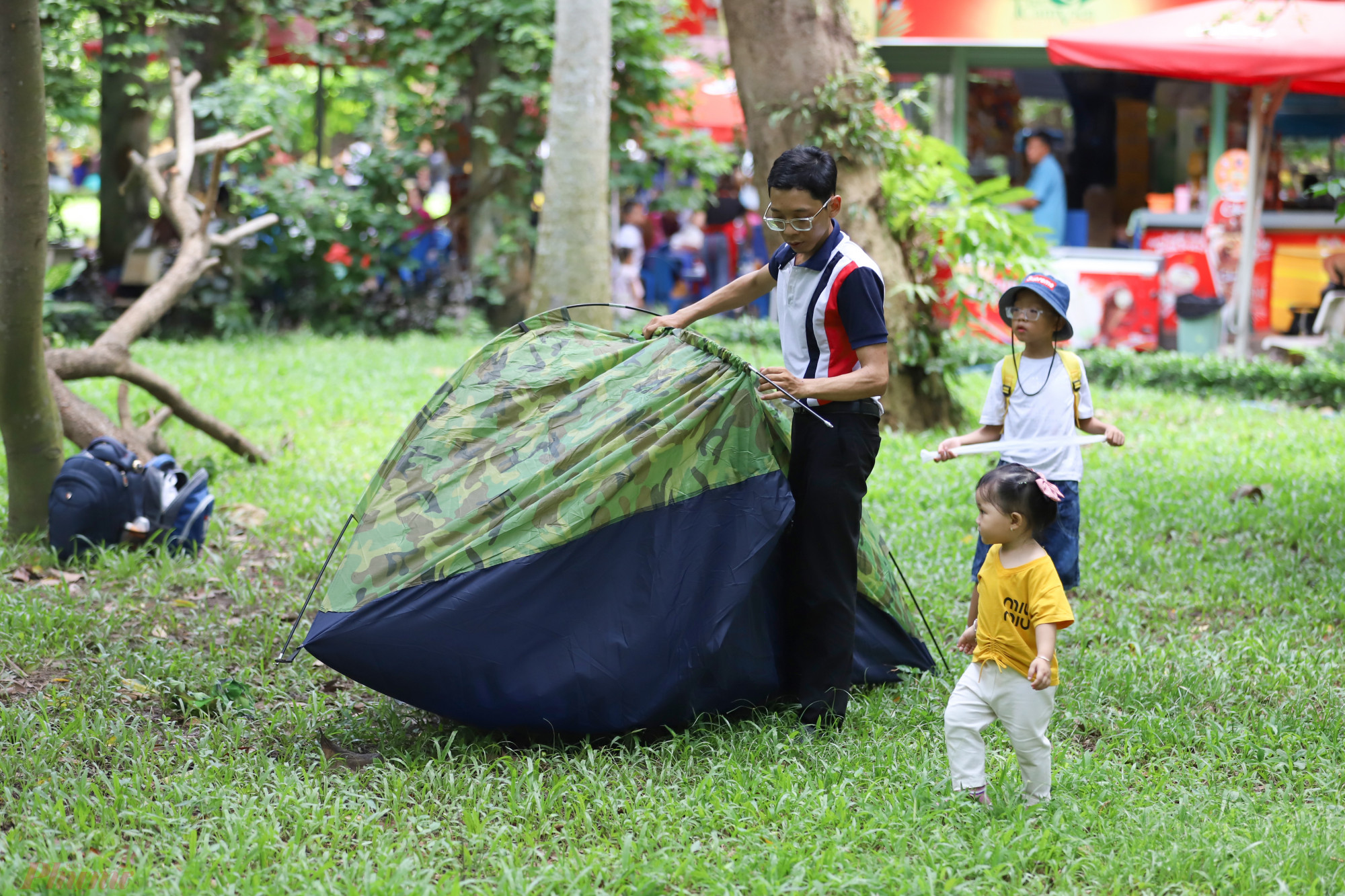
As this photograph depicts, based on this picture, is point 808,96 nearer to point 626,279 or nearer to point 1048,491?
point 1048,491

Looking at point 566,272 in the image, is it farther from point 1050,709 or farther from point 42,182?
point 1050,709

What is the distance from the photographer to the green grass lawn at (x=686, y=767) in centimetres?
303

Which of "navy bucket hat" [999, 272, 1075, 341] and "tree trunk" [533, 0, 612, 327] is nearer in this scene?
"navy bucket hat" [999, 272, 1075, 341]

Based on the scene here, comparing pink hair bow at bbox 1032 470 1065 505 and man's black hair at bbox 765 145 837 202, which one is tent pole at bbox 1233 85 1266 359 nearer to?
man's black hair at bbox 765 145 837 202

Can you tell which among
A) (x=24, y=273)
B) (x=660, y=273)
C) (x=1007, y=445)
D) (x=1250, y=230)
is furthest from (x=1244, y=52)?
(x=24, y=273)

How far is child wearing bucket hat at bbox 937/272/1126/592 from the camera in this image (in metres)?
4.39

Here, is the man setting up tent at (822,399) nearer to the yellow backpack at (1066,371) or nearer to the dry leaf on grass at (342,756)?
the yellow backpack at (1066,371)

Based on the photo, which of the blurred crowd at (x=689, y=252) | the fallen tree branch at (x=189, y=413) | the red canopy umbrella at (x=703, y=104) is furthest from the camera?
the blurred crowd at (x=689, y=252)

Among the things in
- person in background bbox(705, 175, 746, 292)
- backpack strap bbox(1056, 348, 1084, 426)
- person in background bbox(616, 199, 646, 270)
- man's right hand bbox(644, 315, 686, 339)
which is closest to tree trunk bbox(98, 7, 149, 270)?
person in background bbox(616, 199, 646, 270)

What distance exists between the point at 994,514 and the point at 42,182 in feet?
13.5

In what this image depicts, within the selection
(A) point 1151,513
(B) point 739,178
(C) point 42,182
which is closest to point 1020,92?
(B) point 739,178

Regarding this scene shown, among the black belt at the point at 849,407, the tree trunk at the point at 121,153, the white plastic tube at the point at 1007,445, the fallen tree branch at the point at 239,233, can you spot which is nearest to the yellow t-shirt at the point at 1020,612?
the white plastic tube at the point at 1007,445

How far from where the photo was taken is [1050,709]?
3266 millimetres

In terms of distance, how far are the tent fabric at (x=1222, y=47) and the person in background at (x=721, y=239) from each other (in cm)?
588
